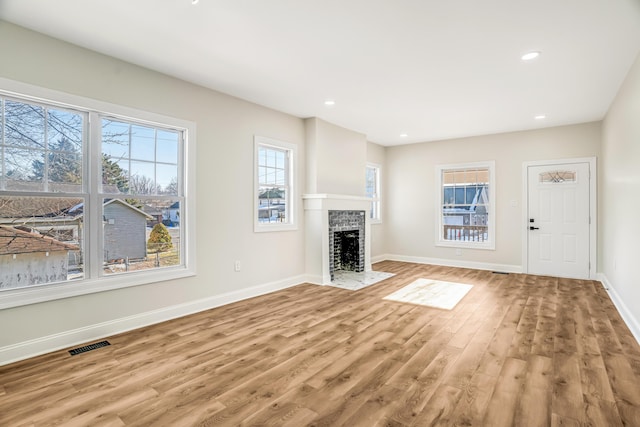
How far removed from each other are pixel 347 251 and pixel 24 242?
4704mm

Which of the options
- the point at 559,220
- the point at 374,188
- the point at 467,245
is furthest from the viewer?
the point at 374,188

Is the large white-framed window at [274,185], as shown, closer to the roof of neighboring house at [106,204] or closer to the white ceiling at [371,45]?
the white ceiling at [371,45]

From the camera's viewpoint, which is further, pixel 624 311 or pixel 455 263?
pixel 455 263

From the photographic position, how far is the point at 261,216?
482 cm

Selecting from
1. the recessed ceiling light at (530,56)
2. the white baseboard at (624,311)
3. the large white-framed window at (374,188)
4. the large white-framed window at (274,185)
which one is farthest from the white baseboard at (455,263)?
the recessed ceiling light at (530,56)

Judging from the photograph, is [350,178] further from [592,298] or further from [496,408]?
[496,408]

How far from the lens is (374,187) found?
7.61 meters

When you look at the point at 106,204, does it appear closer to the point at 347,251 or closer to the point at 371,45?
Result: the point at 371,45

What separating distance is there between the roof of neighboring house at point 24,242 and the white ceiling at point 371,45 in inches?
65.4

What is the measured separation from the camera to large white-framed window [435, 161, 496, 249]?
21.5 feet

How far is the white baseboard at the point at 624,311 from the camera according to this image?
10.2 ft

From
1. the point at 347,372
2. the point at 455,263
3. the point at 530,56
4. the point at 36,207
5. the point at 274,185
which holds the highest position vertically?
the point at 530,56

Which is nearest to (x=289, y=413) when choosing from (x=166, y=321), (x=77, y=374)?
(x=77, y=374)

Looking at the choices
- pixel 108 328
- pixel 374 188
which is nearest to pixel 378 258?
pixel 374 188
